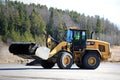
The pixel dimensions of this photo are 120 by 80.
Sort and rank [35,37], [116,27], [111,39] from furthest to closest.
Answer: [116,27] → [111,39] → [35,37]

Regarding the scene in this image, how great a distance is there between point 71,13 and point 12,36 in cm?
5952

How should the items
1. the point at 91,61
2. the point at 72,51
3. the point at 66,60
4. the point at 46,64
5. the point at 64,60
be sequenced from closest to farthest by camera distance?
the point at 64,60, the point at 66,60, the point at 91,61, the point at 72,51, the point at 46,64

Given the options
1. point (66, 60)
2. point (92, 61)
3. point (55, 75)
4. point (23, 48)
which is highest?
point (23, 48)

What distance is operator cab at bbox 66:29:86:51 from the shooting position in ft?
95.0

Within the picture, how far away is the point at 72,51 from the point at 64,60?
1.34 meters

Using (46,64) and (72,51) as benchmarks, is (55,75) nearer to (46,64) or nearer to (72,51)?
(72,51)

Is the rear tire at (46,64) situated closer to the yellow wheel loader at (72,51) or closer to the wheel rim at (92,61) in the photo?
the yellow wheel loader at (72,51)

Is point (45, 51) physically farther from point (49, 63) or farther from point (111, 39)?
point (111, 39)

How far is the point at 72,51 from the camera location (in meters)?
29.0

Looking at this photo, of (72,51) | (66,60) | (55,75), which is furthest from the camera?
(72,51)

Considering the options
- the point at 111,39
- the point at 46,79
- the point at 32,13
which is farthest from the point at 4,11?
the point at 46,79

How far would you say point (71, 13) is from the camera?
477 feet

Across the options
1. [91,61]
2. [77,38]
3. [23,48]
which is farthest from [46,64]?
[91,61]

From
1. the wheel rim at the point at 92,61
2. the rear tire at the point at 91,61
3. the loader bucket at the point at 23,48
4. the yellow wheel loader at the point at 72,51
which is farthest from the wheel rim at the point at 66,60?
the loader bucket at the point at 23,48
